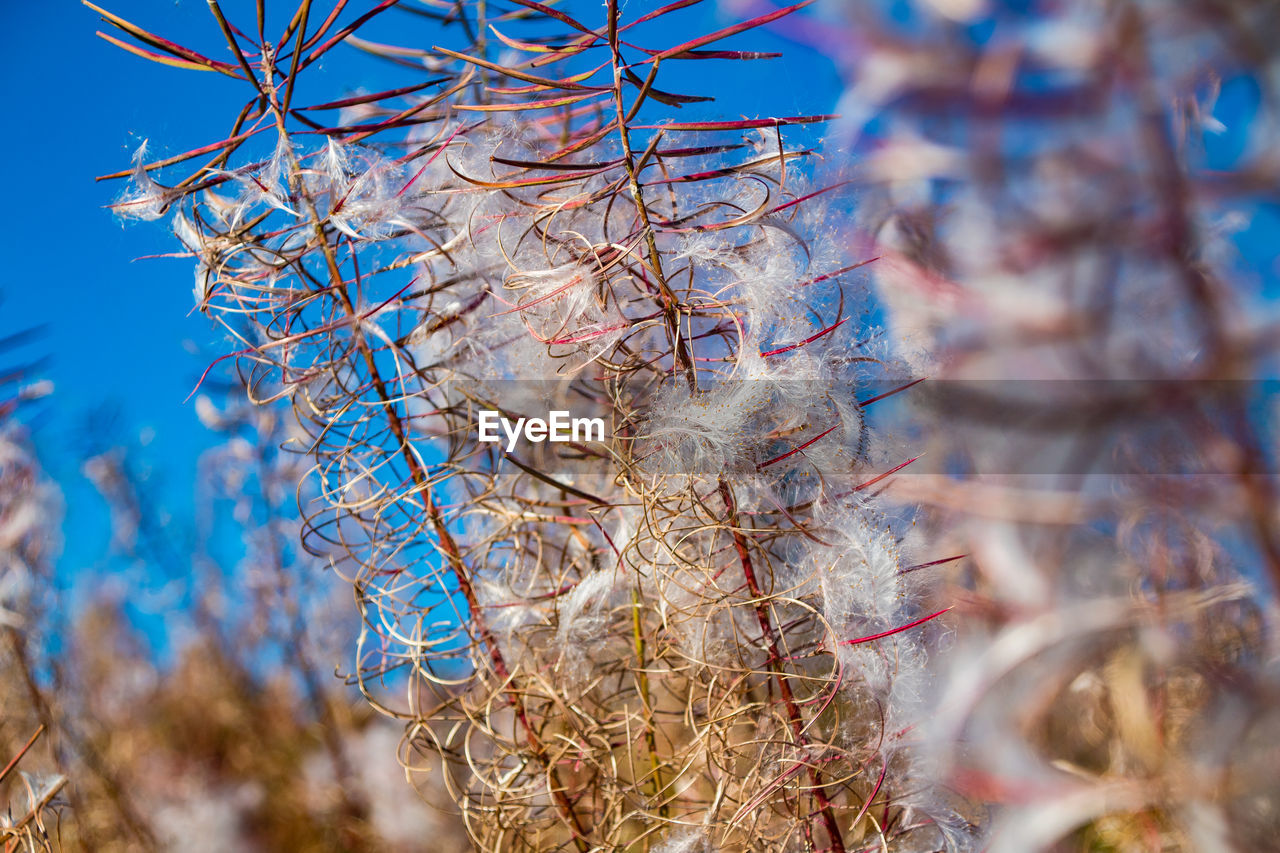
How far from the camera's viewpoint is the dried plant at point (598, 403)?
482 millimetres

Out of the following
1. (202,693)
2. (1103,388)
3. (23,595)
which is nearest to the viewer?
(1103,388)

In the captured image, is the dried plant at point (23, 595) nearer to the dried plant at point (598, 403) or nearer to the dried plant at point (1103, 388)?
the dried plant at point (598, 403)

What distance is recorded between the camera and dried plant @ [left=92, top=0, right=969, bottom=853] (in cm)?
48

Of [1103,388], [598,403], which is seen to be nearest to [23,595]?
[598,403]

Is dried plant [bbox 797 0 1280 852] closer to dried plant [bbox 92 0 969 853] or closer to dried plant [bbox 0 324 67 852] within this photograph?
dried plant [bbox 92 0 969 853]

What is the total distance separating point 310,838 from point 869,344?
125 centimetres

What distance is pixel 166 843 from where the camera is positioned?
112 cm

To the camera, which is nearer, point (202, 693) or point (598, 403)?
point (598, 403)

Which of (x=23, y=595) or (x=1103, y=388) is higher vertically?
(x=23, y=595)

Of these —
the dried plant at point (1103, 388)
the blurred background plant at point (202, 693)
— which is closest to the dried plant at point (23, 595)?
the blurred background plant at point (202, 693)

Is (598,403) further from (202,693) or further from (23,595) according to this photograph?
(202,693)

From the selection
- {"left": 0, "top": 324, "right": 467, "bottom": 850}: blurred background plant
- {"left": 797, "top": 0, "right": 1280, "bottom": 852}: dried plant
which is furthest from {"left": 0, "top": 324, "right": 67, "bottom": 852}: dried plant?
{"left": 797, "top": 0, "right": 1280, "bottom": 852}: dried plant

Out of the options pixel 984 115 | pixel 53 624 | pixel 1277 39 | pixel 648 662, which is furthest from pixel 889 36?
pixel 53 624

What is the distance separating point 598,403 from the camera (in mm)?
587
